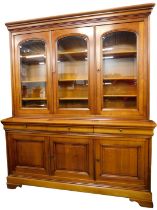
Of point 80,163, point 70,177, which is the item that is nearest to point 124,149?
point 80,163

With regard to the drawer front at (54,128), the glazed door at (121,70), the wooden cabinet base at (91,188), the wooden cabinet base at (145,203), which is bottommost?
the wooden cabinet base at (145,203)

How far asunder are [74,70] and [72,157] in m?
1.13

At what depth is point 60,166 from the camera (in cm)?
226

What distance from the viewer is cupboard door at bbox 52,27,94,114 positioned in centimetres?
218

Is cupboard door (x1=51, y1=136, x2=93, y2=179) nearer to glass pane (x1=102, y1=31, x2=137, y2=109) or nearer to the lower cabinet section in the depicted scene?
the lower cabinet section

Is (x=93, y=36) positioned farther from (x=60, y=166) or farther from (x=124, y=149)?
(x=60, y=166)

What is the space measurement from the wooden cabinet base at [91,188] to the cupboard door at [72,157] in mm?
103

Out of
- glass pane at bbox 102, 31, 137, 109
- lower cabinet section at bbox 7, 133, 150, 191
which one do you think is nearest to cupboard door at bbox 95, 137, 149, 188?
lower cabinet section at bbox 7, 133, 150, 191

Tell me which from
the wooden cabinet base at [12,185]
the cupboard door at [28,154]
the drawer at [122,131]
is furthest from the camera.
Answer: the wooden cabinet base at [12,185]

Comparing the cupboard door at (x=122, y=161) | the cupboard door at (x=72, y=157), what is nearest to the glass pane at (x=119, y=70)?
the cupboard door at (x=122, y=161)

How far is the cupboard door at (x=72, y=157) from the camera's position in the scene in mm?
2150

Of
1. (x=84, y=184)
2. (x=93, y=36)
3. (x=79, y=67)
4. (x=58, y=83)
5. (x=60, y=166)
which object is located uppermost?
(x=93, y=36)

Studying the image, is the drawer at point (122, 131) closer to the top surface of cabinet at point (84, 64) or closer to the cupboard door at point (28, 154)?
the top surface of cabinet at point (84, 64)

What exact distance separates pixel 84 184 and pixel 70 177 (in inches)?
7.4
